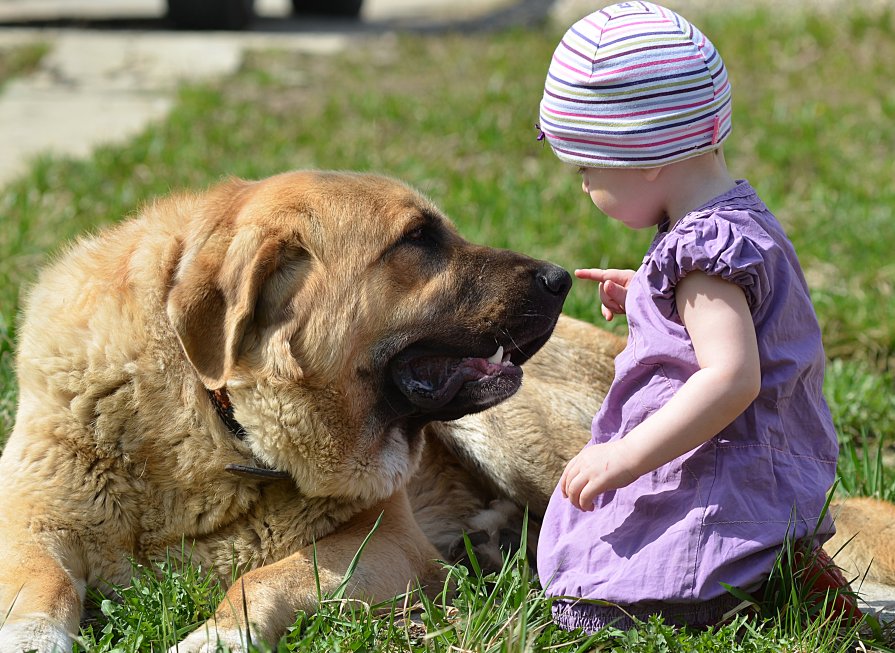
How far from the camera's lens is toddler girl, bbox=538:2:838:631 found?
2365 millimetres

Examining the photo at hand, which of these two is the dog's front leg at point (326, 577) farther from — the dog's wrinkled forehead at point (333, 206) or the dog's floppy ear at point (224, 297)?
the dog's wrinkled forehead at point (333, 206)

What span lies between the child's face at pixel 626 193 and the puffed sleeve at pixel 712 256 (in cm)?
14

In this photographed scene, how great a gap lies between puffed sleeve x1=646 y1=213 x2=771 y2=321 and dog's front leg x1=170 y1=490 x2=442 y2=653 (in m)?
1.03

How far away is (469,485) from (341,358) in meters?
0.98

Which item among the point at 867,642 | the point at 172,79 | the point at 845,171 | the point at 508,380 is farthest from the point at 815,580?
the point at 172,79

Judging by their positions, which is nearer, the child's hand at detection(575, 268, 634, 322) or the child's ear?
the child's ear

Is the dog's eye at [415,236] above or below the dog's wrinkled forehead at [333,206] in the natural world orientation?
below

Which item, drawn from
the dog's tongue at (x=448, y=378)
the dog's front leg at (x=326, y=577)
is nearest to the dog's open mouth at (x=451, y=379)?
the dog's tongue at (x=448, y=378)

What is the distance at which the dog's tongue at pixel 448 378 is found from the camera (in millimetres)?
2979

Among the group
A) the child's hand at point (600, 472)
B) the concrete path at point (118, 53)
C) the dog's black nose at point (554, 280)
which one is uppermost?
the dog's black nose at point (554, 280)

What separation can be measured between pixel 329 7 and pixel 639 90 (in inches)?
458

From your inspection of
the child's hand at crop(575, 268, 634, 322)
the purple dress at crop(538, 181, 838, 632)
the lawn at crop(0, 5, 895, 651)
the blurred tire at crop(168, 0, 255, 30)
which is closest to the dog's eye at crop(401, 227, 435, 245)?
the child's hand at crop(575, 268, 634, 322)

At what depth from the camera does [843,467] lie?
3.72m

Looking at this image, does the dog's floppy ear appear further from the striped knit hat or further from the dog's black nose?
the striped knit hat
